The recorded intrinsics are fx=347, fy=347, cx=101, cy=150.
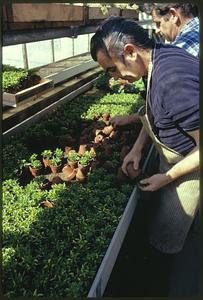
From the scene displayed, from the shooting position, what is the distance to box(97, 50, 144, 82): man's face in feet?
6.04

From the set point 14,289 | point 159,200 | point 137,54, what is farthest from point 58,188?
point 137,54

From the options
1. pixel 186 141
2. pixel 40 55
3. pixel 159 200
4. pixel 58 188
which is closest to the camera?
pixel 186 141

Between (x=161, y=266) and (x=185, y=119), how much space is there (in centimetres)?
130

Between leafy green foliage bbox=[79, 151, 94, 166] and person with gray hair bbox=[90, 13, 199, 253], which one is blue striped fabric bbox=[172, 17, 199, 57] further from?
leafy green foliage bbox=[79, 151, 94, 166]

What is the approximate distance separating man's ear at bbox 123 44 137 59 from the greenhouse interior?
0.19 meters

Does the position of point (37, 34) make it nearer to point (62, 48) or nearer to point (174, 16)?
point (174, 16)

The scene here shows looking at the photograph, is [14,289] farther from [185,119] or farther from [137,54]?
[137,54]

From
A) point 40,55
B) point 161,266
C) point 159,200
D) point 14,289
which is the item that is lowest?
point 161,266

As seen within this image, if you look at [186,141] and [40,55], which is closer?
[186,141]

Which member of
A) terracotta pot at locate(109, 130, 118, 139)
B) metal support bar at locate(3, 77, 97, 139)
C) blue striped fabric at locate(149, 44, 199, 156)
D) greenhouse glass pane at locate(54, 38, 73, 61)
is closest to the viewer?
blue striped fabric at locate(149, 44, 199, 156)

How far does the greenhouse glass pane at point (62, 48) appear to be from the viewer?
6.29 meters

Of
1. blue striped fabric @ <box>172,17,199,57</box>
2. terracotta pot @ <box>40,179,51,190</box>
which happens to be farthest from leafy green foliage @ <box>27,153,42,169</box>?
blue striped fabric @ <box>172,17,199,57</box>

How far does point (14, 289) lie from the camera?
1758mm

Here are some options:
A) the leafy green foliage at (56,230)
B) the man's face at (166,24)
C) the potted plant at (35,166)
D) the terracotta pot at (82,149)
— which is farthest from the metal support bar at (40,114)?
the man's face at (166,24)
